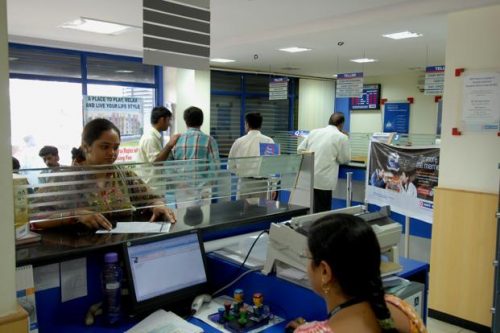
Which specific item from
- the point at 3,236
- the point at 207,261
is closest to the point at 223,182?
the point at 207,261

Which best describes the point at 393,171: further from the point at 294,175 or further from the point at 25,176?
the point at 25,176

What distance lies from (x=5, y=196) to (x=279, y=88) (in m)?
7.11

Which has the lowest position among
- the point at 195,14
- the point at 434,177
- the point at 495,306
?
the point at 495,306

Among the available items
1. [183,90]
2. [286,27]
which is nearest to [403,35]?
[286,27]

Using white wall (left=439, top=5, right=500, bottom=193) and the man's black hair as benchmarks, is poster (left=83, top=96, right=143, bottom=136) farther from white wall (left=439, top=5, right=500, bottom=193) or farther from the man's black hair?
white wall (left=439, top=5, right=500, bottom=193)

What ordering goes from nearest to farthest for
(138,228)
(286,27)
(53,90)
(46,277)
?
(46,277), (138,228), (286,27), (53,90)

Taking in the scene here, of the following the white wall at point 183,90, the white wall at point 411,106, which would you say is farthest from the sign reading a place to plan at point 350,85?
the white wall at point 411,106

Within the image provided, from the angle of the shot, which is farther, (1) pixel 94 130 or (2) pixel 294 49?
(2) pixel 294 49

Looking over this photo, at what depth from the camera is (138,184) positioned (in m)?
2.01

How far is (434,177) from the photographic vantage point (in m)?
3.81

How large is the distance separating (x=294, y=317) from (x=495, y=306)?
81.8 inches

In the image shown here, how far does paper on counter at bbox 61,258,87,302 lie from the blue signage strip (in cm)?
847

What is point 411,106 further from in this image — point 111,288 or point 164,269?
point 111,288

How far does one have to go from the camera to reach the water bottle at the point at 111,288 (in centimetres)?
171
